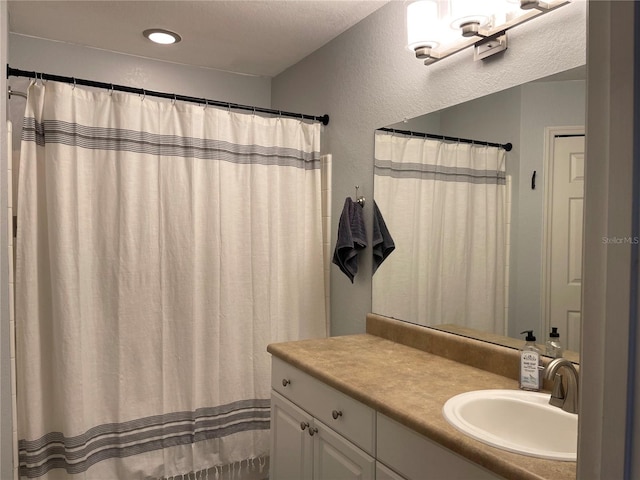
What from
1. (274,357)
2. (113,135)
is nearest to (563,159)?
(274,357)

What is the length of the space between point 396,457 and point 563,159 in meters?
1.05

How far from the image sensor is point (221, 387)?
2.50m

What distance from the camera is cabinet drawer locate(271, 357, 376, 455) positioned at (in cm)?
150

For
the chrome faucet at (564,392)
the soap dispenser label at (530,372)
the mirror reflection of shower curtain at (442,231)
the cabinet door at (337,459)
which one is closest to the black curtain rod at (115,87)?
the mirror reflection of shower curtain at (442,231)

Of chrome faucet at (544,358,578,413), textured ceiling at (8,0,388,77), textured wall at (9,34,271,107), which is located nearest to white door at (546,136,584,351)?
chrome faucet at (544,358,578,413)

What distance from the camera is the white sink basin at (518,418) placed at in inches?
51.3

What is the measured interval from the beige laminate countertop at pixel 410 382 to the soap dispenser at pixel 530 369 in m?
0.05

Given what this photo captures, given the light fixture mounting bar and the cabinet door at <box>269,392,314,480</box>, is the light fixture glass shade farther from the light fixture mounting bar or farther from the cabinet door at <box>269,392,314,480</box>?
the cabinet door at <box>269,392,314,480</box>

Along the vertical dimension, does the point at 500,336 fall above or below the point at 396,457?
above

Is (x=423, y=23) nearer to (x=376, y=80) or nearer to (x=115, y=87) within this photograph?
(x=376, y=80)

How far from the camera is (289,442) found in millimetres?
1959

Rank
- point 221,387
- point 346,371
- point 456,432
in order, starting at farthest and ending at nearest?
point 221,387 → point 346,371 → point 456,432

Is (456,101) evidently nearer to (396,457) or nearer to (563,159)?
(563,159)

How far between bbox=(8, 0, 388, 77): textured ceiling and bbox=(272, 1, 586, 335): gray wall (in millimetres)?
126
